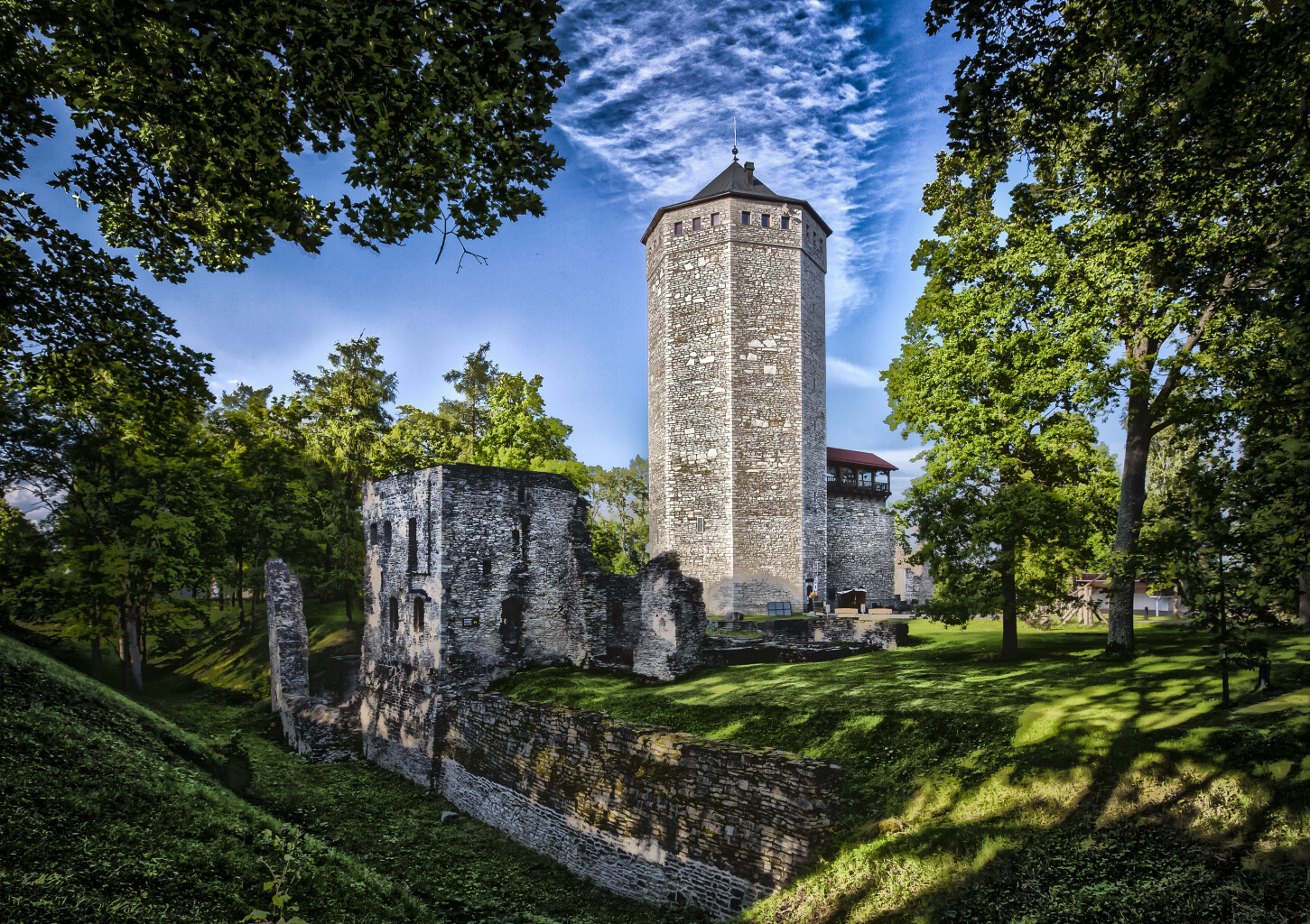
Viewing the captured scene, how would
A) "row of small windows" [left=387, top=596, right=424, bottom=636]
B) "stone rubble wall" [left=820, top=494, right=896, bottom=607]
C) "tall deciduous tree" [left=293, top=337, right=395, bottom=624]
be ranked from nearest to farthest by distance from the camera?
"row of small windows" [left=387, top=596, right=424, bottom=636], "tall deciduous tree" [left=293, top=337, right=395, bottom=624], "stone rubble wall" [left=820, top=494, right=896, bottom=607]

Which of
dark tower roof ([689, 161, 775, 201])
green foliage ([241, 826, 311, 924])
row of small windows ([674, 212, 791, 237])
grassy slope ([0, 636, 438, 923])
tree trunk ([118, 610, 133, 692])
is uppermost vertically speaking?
dark tower roof ([689, 161, 775, 201])

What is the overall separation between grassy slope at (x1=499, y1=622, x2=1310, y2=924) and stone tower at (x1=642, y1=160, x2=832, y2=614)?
17447 millimetres

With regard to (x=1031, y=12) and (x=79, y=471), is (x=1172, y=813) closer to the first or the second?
(x=1031, y=12)

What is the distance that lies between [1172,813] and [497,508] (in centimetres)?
1382

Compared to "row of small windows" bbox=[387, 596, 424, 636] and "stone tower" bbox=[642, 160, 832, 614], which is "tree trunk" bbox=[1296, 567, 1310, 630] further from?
"row of small windows" bbox=[387, 596, 424, 636]

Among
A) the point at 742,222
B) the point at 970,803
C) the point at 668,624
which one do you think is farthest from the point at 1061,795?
the point at 742,222

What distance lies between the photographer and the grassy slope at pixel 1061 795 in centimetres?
542

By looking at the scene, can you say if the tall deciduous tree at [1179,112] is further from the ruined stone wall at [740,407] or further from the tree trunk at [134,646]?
the tree trunk at [134,646]

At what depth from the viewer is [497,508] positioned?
16.1 metres

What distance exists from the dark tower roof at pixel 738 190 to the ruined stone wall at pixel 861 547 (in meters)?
15.3

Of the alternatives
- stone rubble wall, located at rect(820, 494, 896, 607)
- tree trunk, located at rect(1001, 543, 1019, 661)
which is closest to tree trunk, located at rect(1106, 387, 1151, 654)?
tree trunk, located at rect(1001, 543, 1019, 661)

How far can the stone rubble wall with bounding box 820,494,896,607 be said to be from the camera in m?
33.9

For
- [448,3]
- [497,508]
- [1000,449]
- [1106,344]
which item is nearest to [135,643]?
[497,508]

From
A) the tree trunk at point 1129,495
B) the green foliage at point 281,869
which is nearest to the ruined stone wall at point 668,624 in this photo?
the tree trunk at point 1129,495
